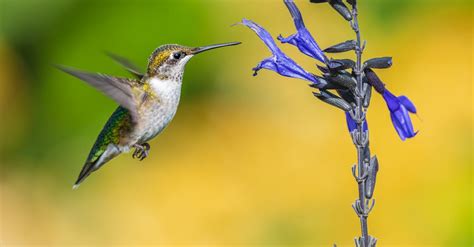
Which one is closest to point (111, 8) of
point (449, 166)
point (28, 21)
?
point (28, 21)

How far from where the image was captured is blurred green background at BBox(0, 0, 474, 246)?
7.42 m

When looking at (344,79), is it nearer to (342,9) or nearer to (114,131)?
(342,9)

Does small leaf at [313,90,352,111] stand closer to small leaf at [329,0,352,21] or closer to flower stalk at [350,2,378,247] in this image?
flower stalk at [350,2,378,247]

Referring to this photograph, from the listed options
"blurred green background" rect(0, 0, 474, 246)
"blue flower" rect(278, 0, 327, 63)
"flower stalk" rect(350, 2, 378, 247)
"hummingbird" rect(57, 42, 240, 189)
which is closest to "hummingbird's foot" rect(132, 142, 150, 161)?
"hummingbird" rect(57, 42, 240, 189)

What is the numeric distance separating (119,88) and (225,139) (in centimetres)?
560

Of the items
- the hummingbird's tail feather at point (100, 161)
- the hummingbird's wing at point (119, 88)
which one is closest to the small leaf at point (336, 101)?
the hummingbird's wing at point (119, 88)

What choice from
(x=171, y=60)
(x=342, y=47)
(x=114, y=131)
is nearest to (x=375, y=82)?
(x=342, y=47)

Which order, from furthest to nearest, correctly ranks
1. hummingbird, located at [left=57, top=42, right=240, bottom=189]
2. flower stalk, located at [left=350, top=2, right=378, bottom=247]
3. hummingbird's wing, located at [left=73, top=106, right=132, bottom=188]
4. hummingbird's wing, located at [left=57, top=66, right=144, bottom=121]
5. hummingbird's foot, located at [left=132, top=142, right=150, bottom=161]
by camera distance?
hummingbird's wing, located at [left=73, top=106, right=132, bottom=188], hummingbird's foot, located at [left=132, top=142, right=150, bottom=161], hummingbird, located at [left=57, top=42, right=240, bottom=189], hummingbird's wing, located at [left=57, top=66, right=144, bottom=121], flower stalk, located at [left=350, top=2, right=378, bottom=247]

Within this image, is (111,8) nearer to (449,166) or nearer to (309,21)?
(309,21)

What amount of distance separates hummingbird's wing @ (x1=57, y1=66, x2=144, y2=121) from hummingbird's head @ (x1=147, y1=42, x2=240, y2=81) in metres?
0.12

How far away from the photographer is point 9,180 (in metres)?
8.30

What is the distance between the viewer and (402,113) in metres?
2.70

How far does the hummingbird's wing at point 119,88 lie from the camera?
3016 millimetres

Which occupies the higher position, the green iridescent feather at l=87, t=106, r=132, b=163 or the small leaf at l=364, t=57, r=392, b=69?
the small leaf at l=364, t=57, r=392, b=69
